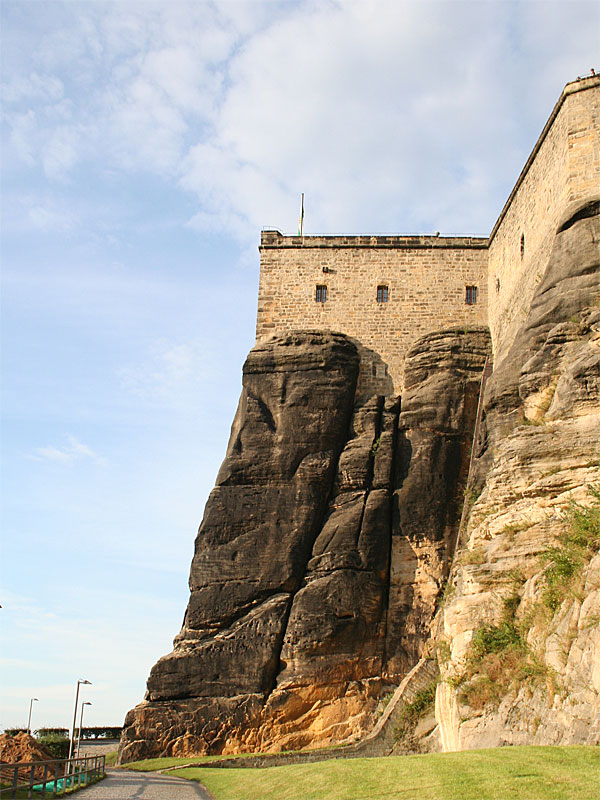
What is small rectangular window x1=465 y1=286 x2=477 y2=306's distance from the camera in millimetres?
29406

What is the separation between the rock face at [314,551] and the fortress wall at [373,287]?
897 millimetres

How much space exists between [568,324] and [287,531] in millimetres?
10618

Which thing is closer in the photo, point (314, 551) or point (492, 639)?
point (492, 639)

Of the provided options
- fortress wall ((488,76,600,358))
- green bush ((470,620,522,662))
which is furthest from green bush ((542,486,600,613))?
fortress wall ((488,76,600,358))

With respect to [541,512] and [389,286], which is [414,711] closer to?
[541,512]

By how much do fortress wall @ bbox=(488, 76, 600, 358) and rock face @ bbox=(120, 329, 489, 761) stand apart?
2327 millimetres

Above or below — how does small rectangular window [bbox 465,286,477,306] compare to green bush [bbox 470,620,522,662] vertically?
above

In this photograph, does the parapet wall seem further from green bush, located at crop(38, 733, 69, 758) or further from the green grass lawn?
the green grass lawn

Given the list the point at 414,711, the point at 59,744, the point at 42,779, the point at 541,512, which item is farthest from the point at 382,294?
the point at 42,779

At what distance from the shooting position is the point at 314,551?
25.1m

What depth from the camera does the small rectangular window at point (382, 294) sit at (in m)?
29.8

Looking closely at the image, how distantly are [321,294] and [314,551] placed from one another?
9.51 meters

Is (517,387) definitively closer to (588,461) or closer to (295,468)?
(588,461)

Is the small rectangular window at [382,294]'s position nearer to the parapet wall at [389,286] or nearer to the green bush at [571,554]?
the parapet wall at [389,286]
